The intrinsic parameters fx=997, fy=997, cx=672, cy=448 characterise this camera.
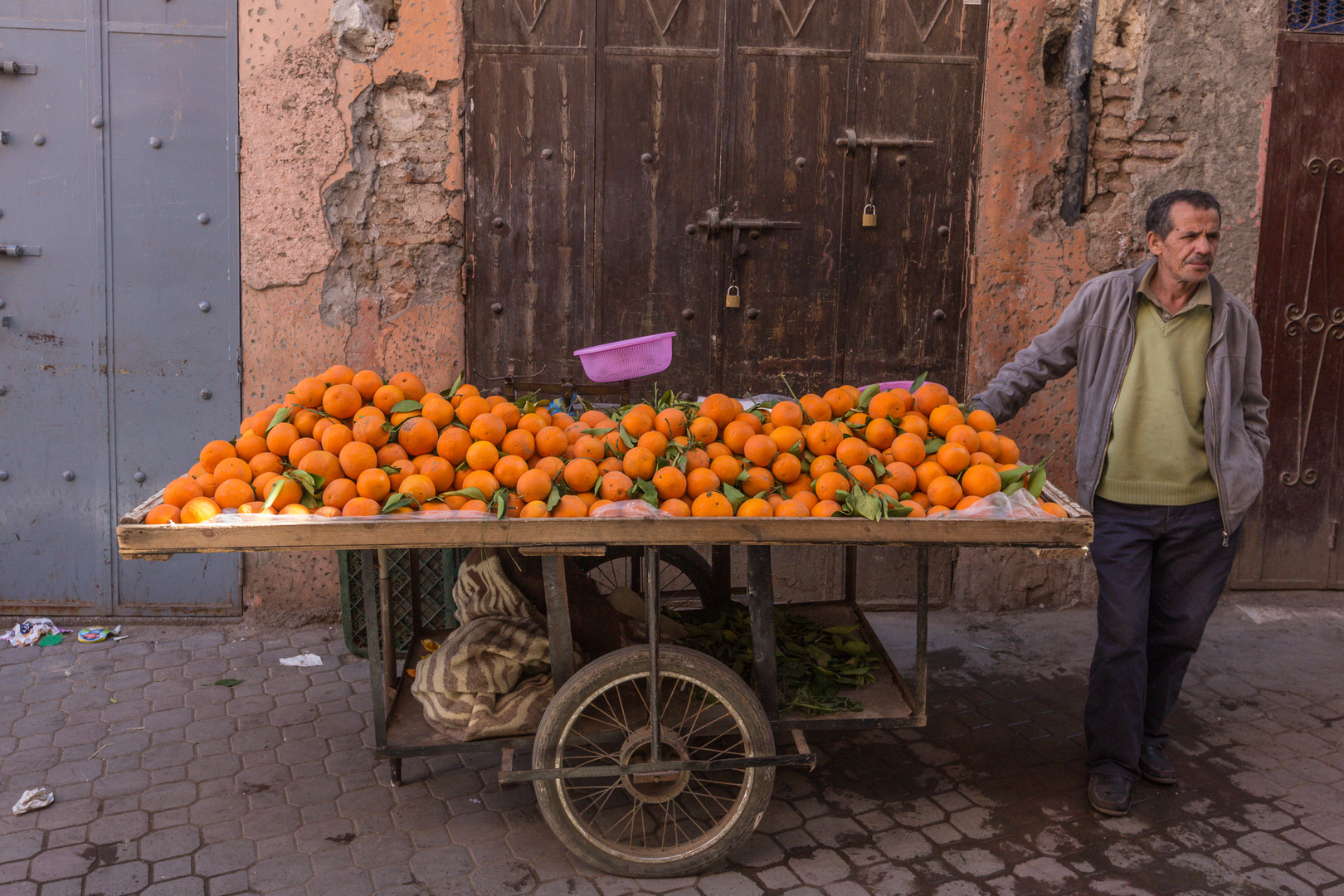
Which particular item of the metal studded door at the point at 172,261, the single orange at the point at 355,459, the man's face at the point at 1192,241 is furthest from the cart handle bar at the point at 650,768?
the metal studded door at the point at 172,261

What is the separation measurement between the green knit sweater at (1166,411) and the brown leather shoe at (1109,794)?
888mm

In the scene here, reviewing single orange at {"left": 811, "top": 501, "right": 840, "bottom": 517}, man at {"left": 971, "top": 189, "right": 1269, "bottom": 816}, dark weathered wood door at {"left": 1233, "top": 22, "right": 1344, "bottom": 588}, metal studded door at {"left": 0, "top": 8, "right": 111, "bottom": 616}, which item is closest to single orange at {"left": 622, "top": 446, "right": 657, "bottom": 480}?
single orange at {"left": 811, "top": 501, "right": 840, "bottom": 517}

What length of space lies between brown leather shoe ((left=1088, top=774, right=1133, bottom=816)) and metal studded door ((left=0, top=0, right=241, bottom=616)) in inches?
149

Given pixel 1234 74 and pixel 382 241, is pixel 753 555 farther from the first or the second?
pixel 1234 74

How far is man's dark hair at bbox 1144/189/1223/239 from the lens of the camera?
298 centimetres

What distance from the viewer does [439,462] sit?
2689mm

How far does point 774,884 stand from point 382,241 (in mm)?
3305

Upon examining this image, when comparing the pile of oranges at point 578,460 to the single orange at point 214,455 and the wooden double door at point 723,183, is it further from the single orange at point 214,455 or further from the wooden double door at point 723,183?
the wooden double door at point 723,183

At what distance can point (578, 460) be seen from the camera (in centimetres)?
274

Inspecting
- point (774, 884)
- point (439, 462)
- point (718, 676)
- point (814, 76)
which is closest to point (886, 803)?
point (774, 884)

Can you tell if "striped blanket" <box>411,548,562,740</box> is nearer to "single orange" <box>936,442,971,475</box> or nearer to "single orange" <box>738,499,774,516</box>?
"single orange" <box>738,499,774,516</box>

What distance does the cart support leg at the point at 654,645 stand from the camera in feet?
8.89

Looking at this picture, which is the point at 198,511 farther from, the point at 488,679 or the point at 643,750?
the point at 643,750

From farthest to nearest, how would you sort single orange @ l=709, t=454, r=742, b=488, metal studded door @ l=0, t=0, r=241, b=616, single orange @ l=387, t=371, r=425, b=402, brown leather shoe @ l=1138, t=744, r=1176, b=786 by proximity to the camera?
metal studded door @ l=0, t=0, r=241, b=616 < brown leather shoe @ l=1138, t=744, r=1176, b=786 < single orange @ l=387, t=371, r=425, b=402 < single orange @ l=709, t=454, r=742, b=488
